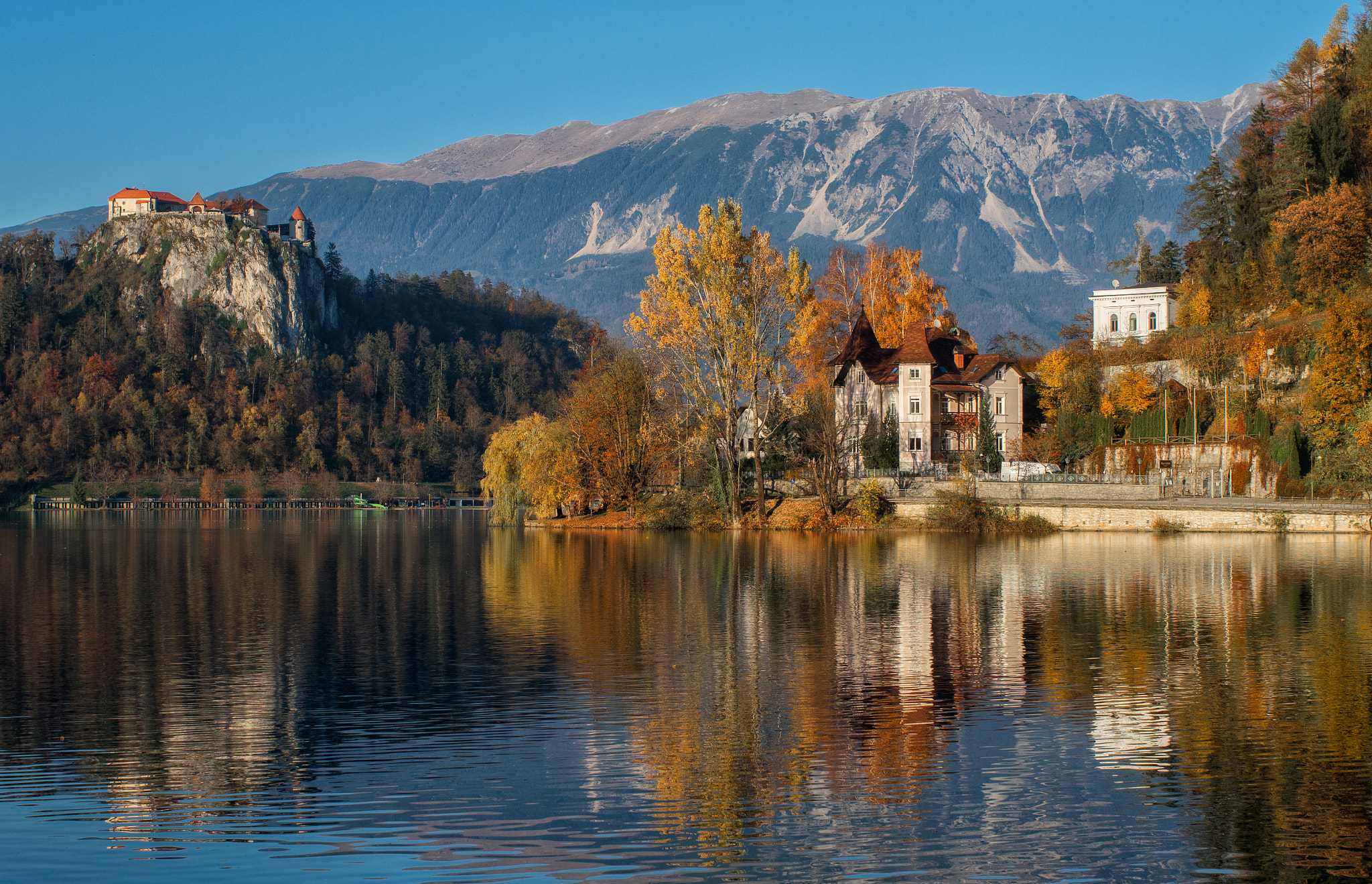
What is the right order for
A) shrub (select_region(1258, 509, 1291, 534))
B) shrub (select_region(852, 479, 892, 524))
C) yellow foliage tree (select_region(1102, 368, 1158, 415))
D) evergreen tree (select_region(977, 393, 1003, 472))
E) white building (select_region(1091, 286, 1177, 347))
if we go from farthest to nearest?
1. white building (select_region(1091, 286, 1177, 347))
2. yellow foliage tree (select_region(1102, 368, 1158, 415))
3. evergreen tree (select_region(977, 393, 1003, 472))
4. shrub (select_region(852, 479, 892, 524))
5. shrub (select_region(1258, 509, 1291, 534))

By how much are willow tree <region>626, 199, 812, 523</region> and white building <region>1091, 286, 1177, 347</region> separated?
43856mm

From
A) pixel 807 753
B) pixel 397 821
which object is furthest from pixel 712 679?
pixel 397 821

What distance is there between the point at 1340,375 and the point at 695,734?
5612cm

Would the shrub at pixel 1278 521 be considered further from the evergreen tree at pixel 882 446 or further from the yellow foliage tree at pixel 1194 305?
the yellow foliage tree at pixel 1194 305

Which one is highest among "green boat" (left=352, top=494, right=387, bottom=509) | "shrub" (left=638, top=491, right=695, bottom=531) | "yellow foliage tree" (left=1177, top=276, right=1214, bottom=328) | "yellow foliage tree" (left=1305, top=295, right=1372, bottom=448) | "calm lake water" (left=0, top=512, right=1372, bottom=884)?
"yellow foliage tree" (left=1177, top=276, right=1214, bottom=328)

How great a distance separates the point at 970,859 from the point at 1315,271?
6905 centimetres

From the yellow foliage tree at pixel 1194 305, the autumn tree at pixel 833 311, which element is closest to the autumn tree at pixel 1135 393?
the yellow foliage tree at pixel 1194 305

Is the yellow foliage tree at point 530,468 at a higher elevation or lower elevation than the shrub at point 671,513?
higher

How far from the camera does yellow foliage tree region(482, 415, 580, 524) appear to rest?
7338 centimetres

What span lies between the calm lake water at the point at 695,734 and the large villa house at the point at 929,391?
4786 cm

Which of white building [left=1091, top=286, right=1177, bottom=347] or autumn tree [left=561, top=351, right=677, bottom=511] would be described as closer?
autumn tree [left=561, top=351, right=677, bottom=511]

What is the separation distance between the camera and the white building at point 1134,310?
327 feet

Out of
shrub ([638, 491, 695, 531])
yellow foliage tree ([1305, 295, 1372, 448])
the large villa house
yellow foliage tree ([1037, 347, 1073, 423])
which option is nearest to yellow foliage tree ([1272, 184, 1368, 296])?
yellow foliage tree ([1305, 295, 1372, 448])

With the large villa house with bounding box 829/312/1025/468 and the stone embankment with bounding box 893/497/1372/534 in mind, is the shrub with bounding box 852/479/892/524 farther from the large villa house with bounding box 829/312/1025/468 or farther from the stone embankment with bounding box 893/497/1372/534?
the large villa house with bounding box 829/312/1025/468
